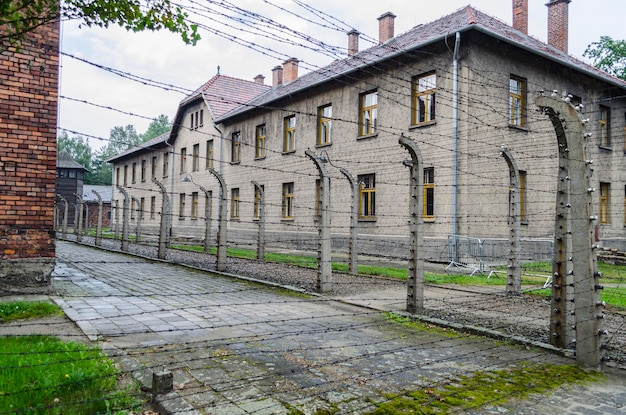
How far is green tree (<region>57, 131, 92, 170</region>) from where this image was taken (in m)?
82.1

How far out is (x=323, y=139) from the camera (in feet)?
69.5

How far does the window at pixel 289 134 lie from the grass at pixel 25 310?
1680 centimetres

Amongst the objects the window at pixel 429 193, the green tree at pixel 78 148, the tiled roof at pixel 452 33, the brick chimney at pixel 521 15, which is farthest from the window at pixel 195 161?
the green tree at pixel 78 148

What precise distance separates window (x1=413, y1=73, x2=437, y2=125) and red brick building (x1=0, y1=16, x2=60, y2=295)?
11698 millimetres

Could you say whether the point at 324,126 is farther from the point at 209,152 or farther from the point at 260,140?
the point at 209,152

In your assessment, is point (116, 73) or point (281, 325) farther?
point (281, 325)

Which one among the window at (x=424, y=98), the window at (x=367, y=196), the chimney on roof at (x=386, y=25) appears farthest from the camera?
the chimney on roof at (x=386, y=25)

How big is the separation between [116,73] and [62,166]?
50761mm

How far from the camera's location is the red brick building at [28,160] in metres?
7.43

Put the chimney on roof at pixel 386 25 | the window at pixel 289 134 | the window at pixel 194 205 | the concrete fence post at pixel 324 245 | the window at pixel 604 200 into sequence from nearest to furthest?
the concrete fence post at pixel 324 245, the window at pixel 604 200, the chimney on roof at pixel 386 25, the window at pixel 289 134, the window at pixel 194 205

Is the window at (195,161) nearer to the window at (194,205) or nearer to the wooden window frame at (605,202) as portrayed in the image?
the window at (194,205)

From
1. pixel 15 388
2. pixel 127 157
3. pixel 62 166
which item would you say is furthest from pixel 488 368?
pixel 62 166

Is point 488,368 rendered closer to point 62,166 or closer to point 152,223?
point 152,223

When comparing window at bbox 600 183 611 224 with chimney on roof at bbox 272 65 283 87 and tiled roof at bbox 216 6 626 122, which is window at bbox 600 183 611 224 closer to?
tiled roof at bbox 216 6 626 122
